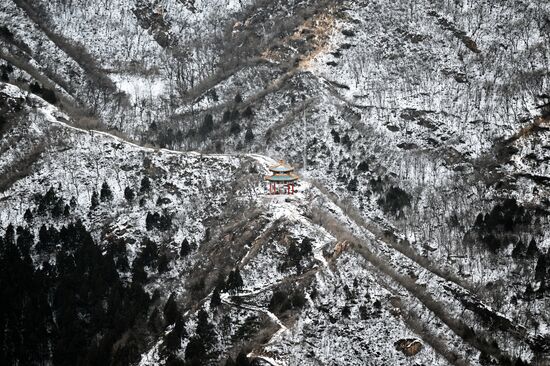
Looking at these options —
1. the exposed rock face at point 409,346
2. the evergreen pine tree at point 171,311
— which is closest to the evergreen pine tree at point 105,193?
the evergreen pine tree at point 171,311

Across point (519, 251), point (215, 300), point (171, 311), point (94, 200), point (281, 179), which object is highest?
point (281, 179)

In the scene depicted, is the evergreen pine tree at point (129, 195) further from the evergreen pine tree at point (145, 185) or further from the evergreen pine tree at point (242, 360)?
the evergreen pine tree at point (242, 360)

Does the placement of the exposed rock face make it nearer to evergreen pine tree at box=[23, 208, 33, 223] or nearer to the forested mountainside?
the forested mountainside

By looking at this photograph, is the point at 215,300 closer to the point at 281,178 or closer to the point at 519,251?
the point at 281,178

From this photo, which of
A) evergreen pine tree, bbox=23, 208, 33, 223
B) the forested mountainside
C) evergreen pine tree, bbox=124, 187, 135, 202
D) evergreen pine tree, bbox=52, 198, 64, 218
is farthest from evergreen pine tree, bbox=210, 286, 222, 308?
evergreen pine tree, bbox=23, 208, 33, 223

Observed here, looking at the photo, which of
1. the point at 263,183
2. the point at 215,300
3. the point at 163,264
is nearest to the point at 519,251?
the point at 263,183

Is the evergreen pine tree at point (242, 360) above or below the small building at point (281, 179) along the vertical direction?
below
